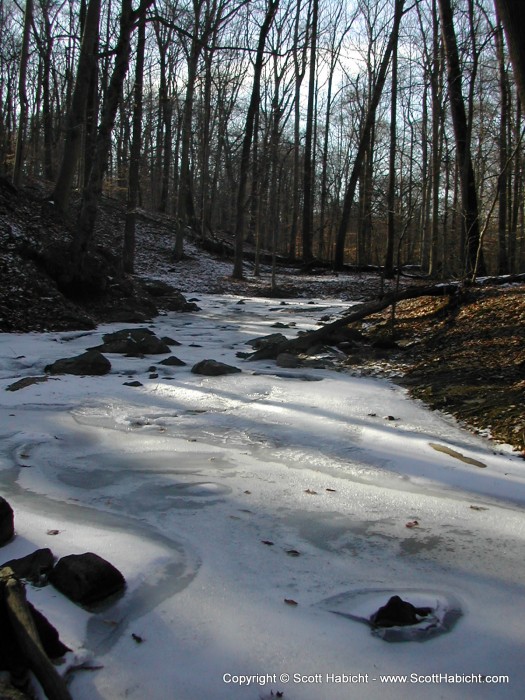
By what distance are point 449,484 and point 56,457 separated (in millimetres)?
2710

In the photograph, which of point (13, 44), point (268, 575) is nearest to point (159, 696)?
point (268, 575)

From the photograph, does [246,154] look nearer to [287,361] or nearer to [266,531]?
[287,361]

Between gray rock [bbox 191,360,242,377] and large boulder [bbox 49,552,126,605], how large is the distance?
4239 mm

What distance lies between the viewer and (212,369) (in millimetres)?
6520

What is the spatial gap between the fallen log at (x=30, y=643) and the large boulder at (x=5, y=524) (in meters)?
0.74

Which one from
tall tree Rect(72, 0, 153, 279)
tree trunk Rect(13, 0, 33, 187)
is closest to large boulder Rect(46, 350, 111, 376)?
tall tree Rect(72, 0, 153, 279)

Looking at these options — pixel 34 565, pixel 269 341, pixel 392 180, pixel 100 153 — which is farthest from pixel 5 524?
pixel 392 180

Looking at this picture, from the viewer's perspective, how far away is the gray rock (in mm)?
6492

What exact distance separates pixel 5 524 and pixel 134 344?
531cm

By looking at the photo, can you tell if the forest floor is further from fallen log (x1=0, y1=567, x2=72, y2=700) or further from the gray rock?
fallen log (x1=0, y1=567, x2=72, y2=700)

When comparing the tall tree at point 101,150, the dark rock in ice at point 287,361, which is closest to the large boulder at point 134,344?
the dark rock in ice at point 287,361

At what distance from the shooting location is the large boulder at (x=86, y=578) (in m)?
2.14

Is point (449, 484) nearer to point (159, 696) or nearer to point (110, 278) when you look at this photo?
point (159, 696)

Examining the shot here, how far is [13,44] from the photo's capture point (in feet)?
88.8
